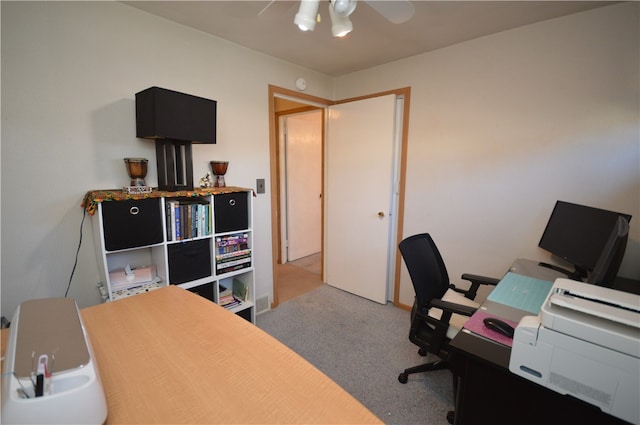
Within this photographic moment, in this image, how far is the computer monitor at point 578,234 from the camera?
1.60 meters

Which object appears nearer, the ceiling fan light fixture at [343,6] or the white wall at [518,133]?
the ceiling fan light fixture at [343,6]

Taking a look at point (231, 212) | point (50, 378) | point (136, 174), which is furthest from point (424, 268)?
point (136, 174)

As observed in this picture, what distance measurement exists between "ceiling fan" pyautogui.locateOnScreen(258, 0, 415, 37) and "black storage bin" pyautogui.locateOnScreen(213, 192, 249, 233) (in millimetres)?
1202

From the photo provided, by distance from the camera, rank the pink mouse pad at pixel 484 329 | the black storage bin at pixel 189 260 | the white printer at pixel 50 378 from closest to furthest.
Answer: the white printer at pixel 50 378 → the pink mouse pad at pixel 484 329 → the black storage bin at pixel 189 260

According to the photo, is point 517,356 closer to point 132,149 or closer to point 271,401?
point 271,401

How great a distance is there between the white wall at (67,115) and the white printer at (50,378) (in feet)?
3.71

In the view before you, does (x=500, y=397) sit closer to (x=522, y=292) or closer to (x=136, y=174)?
(x=522, y=292)

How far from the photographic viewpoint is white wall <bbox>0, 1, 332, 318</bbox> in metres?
1.52

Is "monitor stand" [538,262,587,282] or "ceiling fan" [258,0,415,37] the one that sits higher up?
"ceiling fan" [258,0,415,37]

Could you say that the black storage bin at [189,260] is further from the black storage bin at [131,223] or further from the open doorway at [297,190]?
the open doorway at [297,190]

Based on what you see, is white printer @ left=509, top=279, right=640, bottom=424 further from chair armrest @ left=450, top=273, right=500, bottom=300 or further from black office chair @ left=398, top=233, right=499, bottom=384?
chair armrest @ left=450, top=273, right=500, bottom=300

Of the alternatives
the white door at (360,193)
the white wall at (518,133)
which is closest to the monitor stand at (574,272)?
the white wall at (518,133)

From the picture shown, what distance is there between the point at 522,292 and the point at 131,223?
88.2 inches

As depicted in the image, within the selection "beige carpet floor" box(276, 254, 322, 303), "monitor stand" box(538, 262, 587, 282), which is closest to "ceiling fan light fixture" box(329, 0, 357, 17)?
"monitor stand" box(538, 262, 587, 282)
